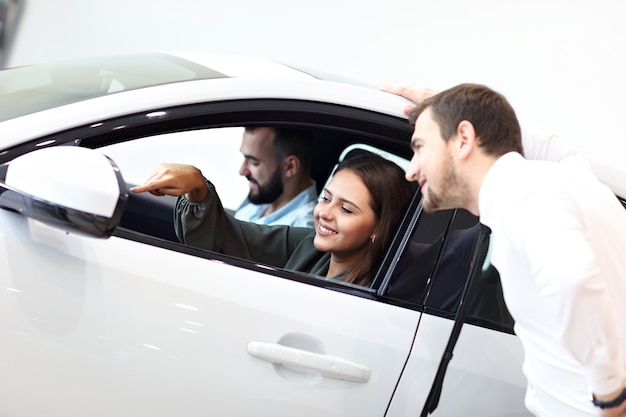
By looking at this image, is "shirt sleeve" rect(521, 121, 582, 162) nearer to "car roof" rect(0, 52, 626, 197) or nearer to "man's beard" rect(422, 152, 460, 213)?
"car roof" rect(0, 52, 626, 197)

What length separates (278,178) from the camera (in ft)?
7.72

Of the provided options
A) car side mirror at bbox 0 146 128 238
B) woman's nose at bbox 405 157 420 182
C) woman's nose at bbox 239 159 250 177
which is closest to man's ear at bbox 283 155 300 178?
woman's nose at bbox 239 159 250 177

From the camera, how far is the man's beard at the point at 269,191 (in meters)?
2.33

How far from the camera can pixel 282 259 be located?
6.10 feet

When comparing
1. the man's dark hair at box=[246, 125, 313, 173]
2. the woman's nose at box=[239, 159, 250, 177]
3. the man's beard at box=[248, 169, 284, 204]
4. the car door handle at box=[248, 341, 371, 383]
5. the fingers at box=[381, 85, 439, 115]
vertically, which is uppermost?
the fingers at box=[381, 85, 439, 115]

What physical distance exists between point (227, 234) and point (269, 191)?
17.9 inches

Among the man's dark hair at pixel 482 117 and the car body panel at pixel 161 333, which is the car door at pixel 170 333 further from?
the man's dark hair at pixel 482 117

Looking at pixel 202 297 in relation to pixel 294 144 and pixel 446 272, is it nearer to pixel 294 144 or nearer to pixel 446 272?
pixel 446 272

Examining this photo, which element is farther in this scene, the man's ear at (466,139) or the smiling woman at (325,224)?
the smiling woman at (325,224)

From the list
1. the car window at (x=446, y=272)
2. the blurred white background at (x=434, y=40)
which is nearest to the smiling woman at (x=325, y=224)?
the car window at (x=446, y=272)

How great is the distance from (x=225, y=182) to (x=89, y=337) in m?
1.29

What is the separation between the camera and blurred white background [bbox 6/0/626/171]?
3754mm

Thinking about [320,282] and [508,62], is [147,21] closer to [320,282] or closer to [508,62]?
[508,62]

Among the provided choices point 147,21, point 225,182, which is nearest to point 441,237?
point 225,182
